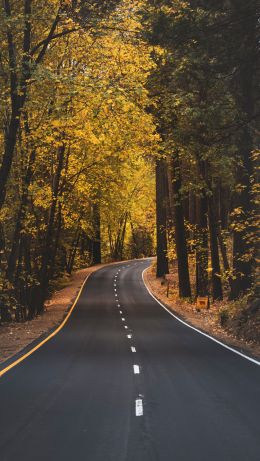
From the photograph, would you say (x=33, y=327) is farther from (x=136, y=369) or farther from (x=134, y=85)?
(x=134, y=85)

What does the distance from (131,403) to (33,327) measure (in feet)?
56.3

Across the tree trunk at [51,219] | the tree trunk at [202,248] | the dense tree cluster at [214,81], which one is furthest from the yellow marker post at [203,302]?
the tree trunk at [51,219]

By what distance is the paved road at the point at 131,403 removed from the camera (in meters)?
6.66

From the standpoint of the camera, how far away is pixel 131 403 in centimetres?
964

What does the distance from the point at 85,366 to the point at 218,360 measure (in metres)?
3.45

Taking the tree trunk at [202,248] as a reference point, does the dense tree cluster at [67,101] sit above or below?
above

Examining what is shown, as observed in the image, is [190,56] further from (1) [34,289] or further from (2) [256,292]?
(1) [34,289]

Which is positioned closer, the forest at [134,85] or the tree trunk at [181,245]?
the forest at [134,85]

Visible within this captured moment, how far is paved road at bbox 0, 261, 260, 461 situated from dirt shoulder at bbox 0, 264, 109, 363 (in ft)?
3.41

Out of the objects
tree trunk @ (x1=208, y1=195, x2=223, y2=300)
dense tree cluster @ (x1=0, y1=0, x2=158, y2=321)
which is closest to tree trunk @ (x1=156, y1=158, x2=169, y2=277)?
dense tree cluster @ (x1=0, y1=0, x2=158, y2=321)

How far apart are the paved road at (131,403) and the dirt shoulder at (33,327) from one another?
1040 millimetres

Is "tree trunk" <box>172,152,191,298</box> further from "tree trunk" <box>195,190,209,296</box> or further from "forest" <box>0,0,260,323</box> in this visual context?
"forest" <box>0,0,260,323</box>

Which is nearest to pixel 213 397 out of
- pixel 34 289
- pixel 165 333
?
pixel 165 333

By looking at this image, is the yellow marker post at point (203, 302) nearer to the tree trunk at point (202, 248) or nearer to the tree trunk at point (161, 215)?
the tree trunk at point (202, 248)
